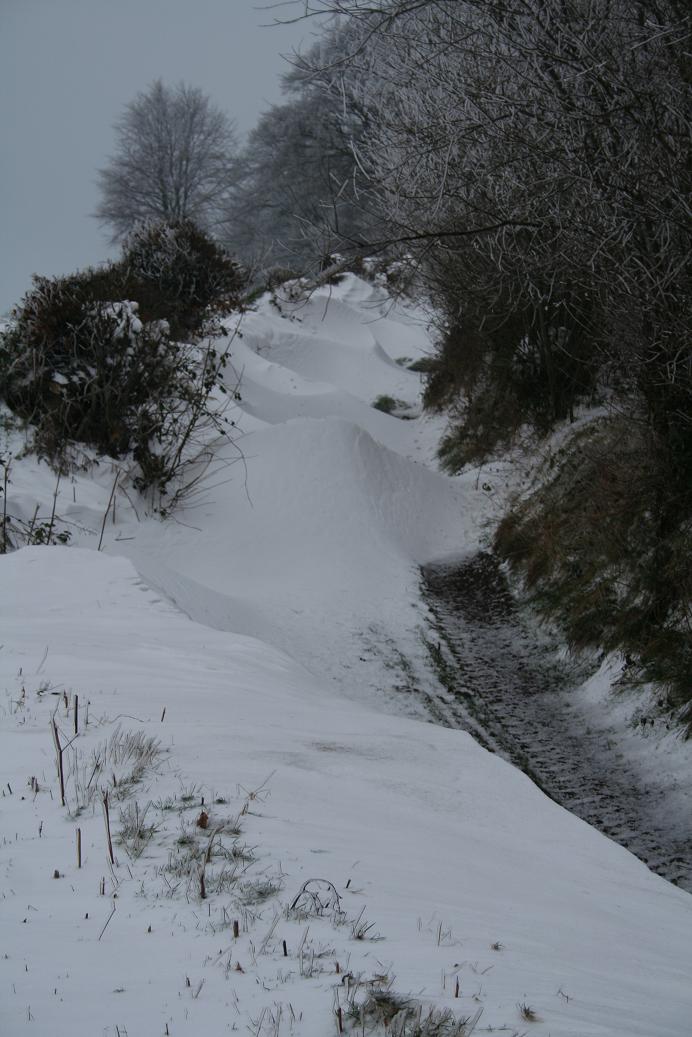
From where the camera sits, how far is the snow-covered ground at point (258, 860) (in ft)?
5.89

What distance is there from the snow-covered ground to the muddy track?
2.73ft

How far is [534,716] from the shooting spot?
21.7 ft

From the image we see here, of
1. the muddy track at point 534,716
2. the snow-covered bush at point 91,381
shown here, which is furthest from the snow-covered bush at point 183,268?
the muddy track at point 534,716

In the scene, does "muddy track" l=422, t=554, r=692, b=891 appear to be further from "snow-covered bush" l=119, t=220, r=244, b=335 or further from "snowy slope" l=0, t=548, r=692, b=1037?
"snow-covered bush" l=119, t=220, r=244, b=335

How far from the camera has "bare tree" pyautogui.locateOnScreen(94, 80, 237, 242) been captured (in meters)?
31.3

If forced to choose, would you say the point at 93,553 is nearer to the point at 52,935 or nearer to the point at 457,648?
the point at 457,648

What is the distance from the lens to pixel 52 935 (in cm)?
194

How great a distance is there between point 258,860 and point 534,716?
457cm

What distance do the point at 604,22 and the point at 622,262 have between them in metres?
1.63

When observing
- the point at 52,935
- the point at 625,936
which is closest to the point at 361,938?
the point at 52,935

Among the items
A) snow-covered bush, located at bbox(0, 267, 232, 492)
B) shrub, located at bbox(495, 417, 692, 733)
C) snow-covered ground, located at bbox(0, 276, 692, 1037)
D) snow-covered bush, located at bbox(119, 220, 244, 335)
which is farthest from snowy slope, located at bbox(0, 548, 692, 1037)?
snow-covered bush, located at bbox(119, 220, 244, 335)

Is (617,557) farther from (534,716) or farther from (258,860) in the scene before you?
(258,860)

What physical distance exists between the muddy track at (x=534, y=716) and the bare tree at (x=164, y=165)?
25863 millimetres

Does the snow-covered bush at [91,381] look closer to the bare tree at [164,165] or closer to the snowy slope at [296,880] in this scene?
the snowy slope at [296,880]
